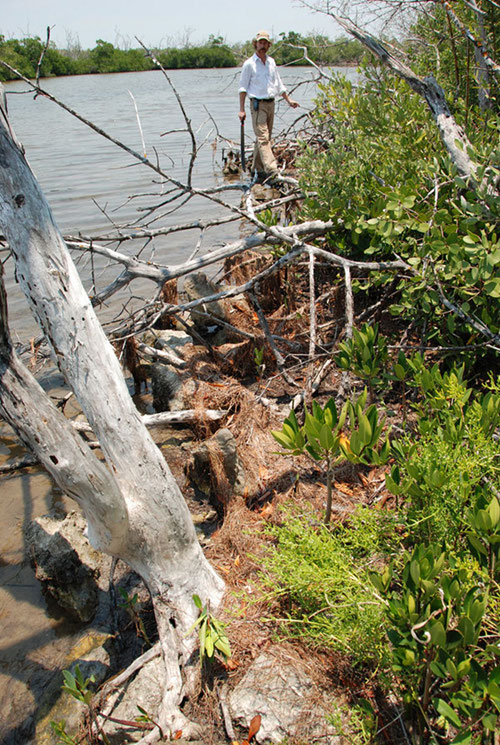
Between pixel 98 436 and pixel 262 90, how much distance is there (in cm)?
786

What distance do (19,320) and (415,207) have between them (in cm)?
557

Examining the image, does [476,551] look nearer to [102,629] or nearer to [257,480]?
[257,480]

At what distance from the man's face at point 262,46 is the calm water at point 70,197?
62cm

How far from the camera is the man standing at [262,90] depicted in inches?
323

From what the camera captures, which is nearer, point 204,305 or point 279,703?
point 279,703

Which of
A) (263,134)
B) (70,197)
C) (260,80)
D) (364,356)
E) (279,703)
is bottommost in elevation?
(279,703)

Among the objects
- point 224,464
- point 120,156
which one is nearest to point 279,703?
point 224,464

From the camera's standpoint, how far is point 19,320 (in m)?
7.16

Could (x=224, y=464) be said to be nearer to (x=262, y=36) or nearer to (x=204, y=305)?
(x=204, y=305)

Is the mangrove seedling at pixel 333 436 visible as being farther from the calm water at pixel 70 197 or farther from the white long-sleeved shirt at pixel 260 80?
the white long-sleeved shirt at pixel 260 80

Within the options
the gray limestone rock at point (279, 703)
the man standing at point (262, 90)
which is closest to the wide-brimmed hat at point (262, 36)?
the man standing at point (262, 90)

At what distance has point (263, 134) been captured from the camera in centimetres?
895

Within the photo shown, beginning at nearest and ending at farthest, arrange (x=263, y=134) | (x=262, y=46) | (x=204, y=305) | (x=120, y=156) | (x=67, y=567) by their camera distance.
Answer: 1. (x=67, y=567)
2. (x=204, y=305)
3. (x=262, y=46)
4. (x=263, y=134)
5. (x=120, y=156)

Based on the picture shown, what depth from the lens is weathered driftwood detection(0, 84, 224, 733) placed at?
2.31 meters
